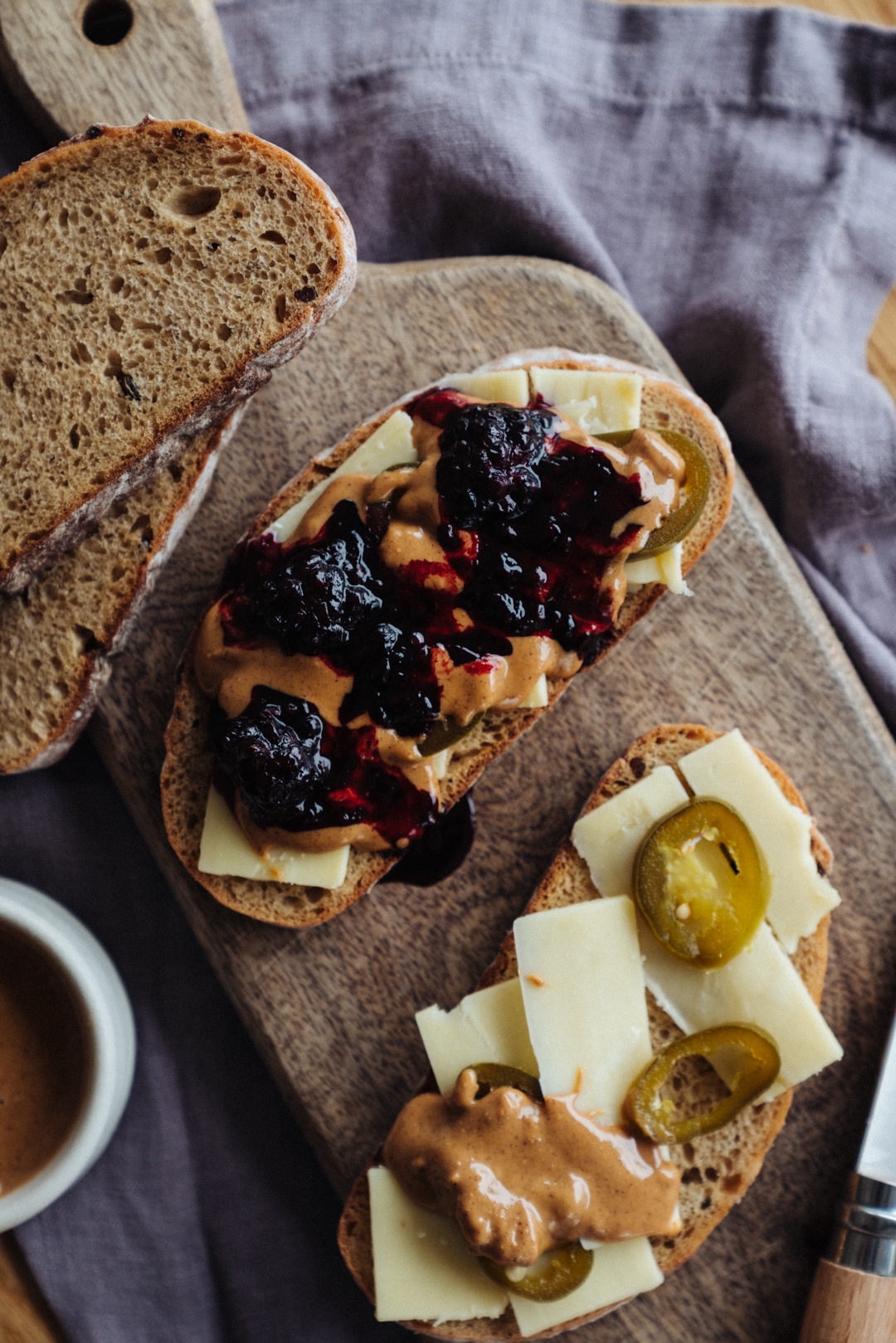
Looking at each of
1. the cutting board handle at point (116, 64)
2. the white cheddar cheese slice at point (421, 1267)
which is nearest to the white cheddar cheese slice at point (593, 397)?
the cutting board handle at point (116, 64)

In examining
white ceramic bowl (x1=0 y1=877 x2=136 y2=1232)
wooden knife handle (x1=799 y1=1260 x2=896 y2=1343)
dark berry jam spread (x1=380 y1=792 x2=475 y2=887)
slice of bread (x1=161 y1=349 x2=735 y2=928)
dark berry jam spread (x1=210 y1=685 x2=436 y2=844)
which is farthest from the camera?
dark berry jam spread (x1=380 y1=792 x2=475 y2=887)

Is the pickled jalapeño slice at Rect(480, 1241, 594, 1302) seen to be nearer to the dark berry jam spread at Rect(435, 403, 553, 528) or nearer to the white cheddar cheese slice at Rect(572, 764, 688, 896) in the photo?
the white cheddar cheese slice at Rect(572, 764, 688, 896)

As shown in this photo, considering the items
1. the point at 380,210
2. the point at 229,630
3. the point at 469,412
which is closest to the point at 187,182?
the point at 380,210

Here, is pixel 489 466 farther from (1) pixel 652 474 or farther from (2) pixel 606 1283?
(2) pixel 606 1283

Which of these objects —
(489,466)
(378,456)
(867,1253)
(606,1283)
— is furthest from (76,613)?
(867,1253)

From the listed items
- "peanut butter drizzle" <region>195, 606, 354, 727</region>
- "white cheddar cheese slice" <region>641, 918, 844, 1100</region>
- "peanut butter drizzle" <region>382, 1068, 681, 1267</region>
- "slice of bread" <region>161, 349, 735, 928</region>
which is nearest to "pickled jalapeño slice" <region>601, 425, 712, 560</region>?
"slice of bread" <region>161, 349, 735, 928</region>

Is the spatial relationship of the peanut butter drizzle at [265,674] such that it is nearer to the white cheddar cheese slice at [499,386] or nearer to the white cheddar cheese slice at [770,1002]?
the white cheddar cheese slice at [499,386]
